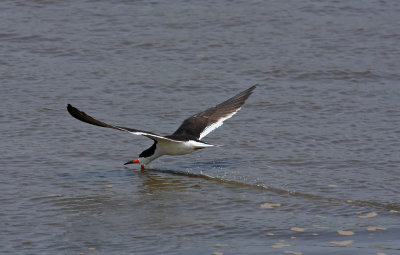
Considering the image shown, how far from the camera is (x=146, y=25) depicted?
1356 centimetres

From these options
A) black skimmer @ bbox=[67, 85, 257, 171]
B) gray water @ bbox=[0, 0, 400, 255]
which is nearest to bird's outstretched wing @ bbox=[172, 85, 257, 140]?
black skimmer @ bbox=[67, 85, 257, 171]

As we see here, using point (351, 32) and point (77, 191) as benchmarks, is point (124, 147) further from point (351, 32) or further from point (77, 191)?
point (351, 32)

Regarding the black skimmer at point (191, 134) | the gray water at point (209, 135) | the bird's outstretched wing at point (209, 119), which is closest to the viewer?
the gray water at point (209, 135)

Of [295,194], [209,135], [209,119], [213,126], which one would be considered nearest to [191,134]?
[213,126]

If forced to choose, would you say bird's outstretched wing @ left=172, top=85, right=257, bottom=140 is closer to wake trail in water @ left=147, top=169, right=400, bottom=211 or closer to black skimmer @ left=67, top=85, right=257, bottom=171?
black skimmer @ left=67, top=85, right=257, bottom=171

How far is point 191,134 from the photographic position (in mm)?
9117

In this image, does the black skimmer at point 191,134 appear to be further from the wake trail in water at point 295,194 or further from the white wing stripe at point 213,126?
the wake trail in water at point 295,194

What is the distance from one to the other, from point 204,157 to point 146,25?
4780mm

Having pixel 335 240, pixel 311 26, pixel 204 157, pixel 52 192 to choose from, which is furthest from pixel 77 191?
pixel 311 26

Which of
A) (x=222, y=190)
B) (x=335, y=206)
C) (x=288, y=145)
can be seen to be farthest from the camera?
(x=288, y=145)

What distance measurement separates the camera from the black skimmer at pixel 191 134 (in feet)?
28.4

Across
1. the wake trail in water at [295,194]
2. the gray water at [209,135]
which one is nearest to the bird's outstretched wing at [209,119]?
the gray water at [209,135]

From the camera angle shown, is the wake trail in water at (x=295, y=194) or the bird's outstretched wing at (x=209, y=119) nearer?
the wake trail in water at (x=295, y=194)

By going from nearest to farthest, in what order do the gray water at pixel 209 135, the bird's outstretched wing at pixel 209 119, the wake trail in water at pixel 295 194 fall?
the gray water at pixel 209 135 → the wake trail in water at pixel 295 194 → the bird's outstretched wing at pixel 209 119
